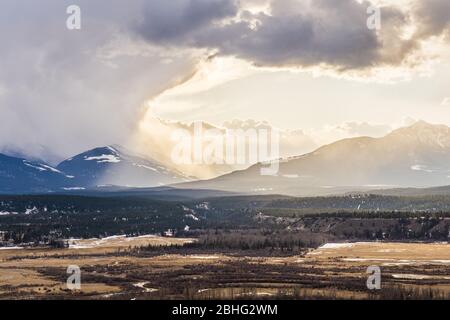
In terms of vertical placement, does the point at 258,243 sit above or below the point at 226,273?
above

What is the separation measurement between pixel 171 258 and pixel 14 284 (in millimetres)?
48269

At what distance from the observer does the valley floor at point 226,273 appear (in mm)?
99562

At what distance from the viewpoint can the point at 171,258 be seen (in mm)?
157500

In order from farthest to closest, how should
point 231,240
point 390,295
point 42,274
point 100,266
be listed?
point 231,240 → point 100,266 → point 42,274 → point 390,295

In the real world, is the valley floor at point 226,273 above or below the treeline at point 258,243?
below

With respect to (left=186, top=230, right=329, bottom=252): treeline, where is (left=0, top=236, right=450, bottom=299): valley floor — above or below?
below

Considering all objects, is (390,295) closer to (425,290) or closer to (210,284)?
(425,290)

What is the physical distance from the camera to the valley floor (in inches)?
3920

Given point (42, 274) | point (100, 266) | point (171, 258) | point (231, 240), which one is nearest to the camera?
point (42, 274)

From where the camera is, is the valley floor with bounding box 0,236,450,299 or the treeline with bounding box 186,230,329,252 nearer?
the valley floor with bounding box 0,236,450,299

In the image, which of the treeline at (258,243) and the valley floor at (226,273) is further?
the treeline at (258,243)

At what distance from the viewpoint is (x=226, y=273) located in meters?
124
